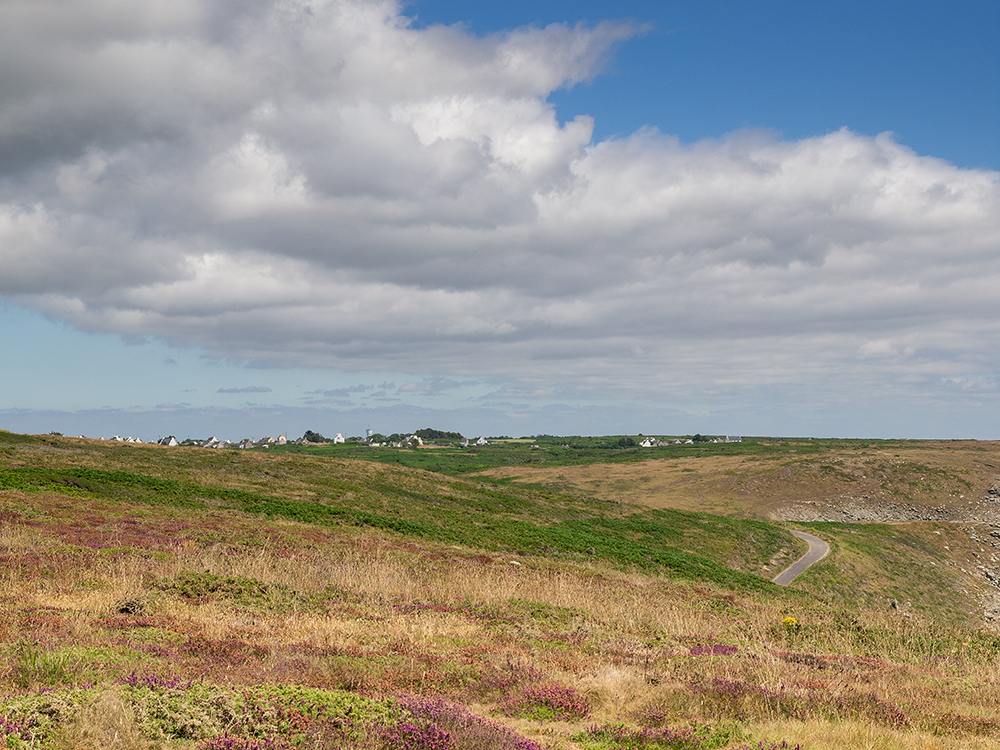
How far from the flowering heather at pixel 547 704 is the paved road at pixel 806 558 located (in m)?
46.3

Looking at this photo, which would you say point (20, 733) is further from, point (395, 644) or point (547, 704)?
point (395, 644)

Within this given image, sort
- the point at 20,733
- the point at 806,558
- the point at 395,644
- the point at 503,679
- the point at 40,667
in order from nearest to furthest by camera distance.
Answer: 1. the point at 20,733
2. the point at 40,667
3. the point at 503,679
4. the point at 395,644
5. the point at 806,558

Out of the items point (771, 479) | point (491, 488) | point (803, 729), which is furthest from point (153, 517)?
point (771, 479)

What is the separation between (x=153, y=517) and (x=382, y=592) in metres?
19.3

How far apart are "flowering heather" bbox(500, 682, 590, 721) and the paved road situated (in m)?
46.3

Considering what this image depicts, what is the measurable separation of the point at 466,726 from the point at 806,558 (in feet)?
201

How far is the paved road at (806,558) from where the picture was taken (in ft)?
172

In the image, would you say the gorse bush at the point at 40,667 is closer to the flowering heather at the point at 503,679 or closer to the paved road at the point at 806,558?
the flowering heather at the point at 503,679

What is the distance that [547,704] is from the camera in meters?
9.14

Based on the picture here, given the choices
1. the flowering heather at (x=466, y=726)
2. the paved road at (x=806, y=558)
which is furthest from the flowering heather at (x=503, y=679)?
the paved road at (x=806, y=558)

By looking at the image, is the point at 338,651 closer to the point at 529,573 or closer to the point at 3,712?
the point at 3,712

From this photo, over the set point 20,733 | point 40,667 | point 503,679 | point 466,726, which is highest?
point 20,733

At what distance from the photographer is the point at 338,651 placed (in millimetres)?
10867

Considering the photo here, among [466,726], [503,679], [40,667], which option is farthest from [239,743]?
[503,679]
